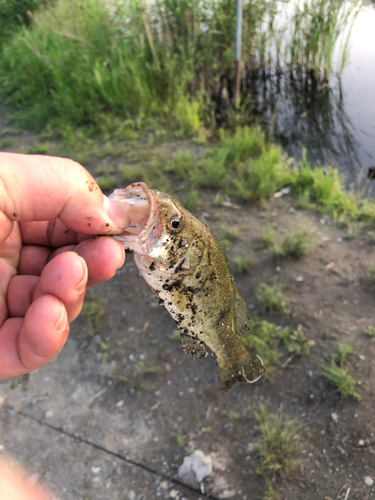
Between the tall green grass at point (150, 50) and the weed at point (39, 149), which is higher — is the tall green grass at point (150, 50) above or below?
above

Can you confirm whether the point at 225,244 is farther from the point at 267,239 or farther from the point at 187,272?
the point at 187,272

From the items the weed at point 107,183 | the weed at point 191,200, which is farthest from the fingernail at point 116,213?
the weed at point 107,183

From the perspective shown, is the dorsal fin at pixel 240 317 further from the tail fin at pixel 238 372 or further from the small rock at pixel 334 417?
the small rock at pixel 334 417

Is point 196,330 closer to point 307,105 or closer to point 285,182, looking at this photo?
point 285,182

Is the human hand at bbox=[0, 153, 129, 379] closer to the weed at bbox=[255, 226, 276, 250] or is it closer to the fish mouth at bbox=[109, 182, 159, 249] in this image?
the fish mouth at bbox=[109, 182, 159, 249]

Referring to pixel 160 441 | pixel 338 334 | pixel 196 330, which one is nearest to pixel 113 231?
pixel 196 330
